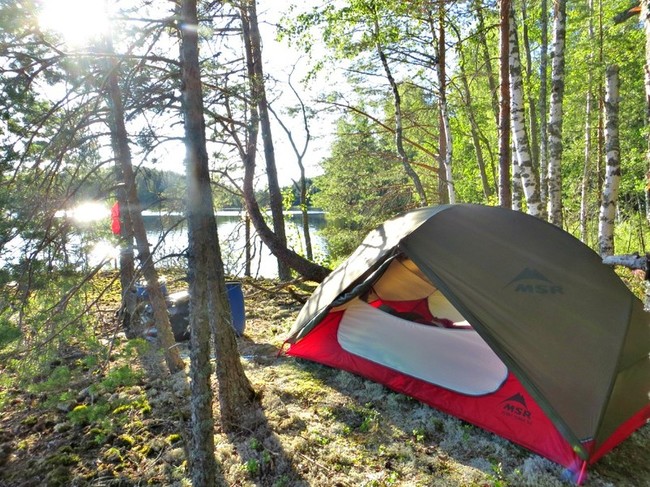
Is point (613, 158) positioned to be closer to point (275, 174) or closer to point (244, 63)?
point (275, 174)

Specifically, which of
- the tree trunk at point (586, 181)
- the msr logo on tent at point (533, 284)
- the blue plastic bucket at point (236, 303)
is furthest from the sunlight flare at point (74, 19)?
the tree trunk at point (586, 181)

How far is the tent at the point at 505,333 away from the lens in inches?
100

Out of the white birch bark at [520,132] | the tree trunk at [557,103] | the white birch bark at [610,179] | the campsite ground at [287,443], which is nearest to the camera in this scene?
the campsite ground at [287,443]

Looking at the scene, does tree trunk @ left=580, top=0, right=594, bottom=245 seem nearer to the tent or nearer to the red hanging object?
the tent

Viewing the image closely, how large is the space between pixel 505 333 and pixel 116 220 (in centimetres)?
388

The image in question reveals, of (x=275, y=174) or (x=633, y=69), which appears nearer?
(x=275, y=174)

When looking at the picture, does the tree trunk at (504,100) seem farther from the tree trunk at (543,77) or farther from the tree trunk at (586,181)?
the tree trunk at (543,77)

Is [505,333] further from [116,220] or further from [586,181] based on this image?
[586,181]

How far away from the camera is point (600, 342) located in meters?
2.79

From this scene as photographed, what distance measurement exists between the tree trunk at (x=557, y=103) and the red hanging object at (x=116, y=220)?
631 cm

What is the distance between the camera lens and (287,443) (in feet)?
9.34

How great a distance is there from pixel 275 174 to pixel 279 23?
2.56 meters

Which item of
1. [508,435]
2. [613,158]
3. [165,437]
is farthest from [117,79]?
[613,158]

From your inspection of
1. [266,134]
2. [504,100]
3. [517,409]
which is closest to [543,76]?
[504,100]
